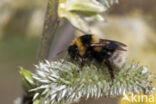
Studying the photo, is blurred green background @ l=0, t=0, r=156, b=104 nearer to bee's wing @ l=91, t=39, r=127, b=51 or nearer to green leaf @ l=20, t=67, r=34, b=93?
green leaf @ l=20, t=67, r=34, b=93

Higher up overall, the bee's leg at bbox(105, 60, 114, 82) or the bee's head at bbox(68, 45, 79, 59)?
the bee's head at bbox(68, 45, 79, 59)

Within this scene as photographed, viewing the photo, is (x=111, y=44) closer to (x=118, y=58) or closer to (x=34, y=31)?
(x=118, y=58)

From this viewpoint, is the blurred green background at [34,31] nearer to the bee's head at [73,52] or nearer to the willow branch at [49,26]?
the willow branch at [49,26]


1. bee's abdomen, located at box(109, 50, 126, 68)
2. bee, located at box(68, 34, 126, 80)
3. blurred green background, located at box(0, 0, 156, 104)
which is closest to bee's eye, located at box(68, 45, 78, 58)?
bee, located at box(68, 34, 126, 80)

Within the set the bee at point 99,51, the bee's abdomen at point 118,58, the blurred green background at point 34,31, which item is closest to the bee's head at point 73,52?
the bee at point 99,51

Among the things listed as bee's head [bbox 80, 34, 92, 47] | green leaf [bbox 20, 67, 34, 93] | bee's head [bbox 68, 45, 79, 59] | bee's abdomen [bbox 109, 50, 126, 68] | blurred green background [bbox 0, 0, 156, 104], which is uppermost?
blurred green background [bbox 0, 0, 156, 104]

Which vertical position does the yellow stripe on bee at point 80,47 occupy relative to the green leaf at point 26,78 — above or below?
above

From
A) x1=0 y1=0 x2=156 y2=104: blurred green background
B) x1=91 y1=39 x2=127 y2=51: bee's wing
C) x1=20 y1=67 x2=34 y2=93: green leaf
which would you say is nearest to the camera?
x1=91 y1=39 x2=127 y2=51: bee's wing

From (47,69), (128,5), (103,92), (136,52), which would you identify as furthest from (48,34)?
(128,5)
